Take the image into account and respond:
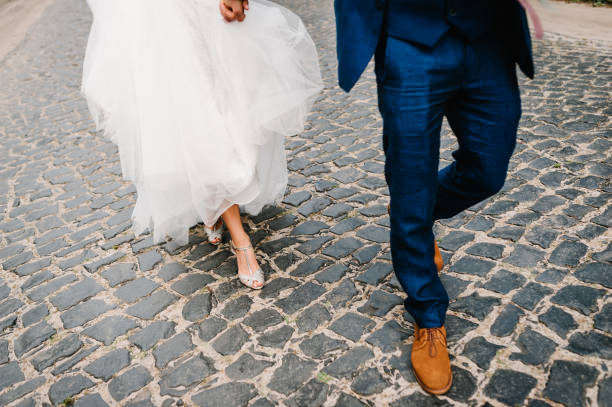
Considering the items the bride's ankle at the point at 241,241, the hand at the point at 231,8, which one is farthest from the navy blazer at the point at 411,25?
the bride's ankle at the point at 241,241

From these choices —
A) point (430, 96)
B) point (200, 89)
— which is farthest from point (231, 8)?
point (430, 96)

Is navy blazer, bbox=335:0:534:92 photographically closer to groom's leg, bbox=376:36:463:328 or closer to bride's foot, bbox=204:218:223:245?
groom's leg, bbox=376:36:463:328

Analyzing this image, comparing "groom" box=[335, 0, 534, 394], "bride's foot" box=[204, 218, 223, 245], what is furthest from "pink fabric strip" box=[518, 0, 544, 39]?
"bride's foot" box=[204, 218, 223, 245]

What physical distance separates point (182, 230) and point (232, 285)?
0.52 metres

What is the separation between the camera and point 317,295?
2875 millimetres

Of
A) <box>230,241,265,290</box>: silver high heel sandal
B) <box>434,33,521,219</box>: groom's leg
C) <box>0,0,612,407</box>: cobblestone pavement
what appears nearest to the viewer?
<box>434,33,521,219</box>: groom's leg

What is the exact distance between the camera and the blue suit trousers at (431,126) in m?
1.89

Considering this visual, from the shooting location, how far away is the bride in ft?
8.75

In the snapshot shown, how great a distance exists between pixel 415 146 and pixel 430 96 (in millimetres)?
212

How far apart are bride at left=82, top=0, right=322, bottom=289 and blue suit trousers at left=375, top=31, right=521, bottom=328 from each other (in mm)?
888

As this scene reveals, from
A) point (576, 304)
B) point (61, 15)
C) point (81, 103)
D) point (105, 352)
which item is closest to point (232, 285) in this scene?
point (105, 352)

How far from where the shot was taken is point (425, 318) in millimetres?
2271

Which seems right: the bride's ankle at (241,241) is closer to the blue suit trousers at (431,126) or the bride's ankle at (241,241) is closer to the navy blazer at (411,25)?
the blue suit trousers at (431,126)

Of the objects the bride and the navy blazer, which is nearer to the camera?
the navy blazer
